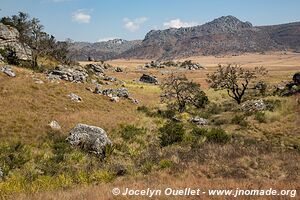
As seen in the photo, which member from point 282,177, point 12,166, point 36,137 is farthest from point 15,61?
point 282,177

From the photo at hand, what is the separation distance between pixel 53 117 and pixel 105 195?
2113 cm

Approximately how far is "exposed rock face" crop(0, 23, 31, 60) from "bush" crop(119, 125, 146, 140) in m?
38.6

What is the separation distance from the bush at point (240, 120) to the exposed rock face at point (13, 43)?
137ft

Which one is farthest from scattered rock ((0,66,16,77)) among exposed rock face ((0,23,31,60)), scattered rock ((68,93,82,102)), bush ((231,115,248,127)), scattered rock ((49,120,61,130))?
bush ((231,115,248,127))

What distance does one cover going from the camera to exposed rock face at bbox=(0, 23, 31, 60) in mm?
61834

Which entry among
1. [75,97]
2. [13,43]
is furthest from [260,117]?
[13,43]

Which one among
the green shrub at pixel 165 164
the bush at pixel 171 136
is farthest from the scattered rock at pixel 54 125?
the green shrub at pixel 165 164

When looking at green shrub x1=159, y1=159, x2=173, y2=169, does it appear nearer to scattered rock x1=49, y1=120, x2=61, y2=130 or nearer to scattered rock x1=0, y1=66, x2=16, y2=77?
scattered rock x1=49, y1=120, x2=61, y2=130

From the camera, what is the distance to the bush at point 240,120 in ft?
106

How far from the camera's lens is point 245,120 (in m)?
33.3

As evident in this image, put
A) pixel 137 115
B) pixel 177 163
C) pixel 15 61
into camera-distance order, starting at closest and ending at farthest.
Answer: pixel 177 163 < pixel 137 115 < pixel 15 61

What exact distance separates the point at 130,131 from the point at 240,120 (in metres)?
11.1

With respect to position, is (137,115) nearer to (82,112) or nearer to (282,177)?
(82,112)

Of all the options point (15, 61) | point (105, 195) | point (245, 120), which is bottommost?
point (245, 120)
